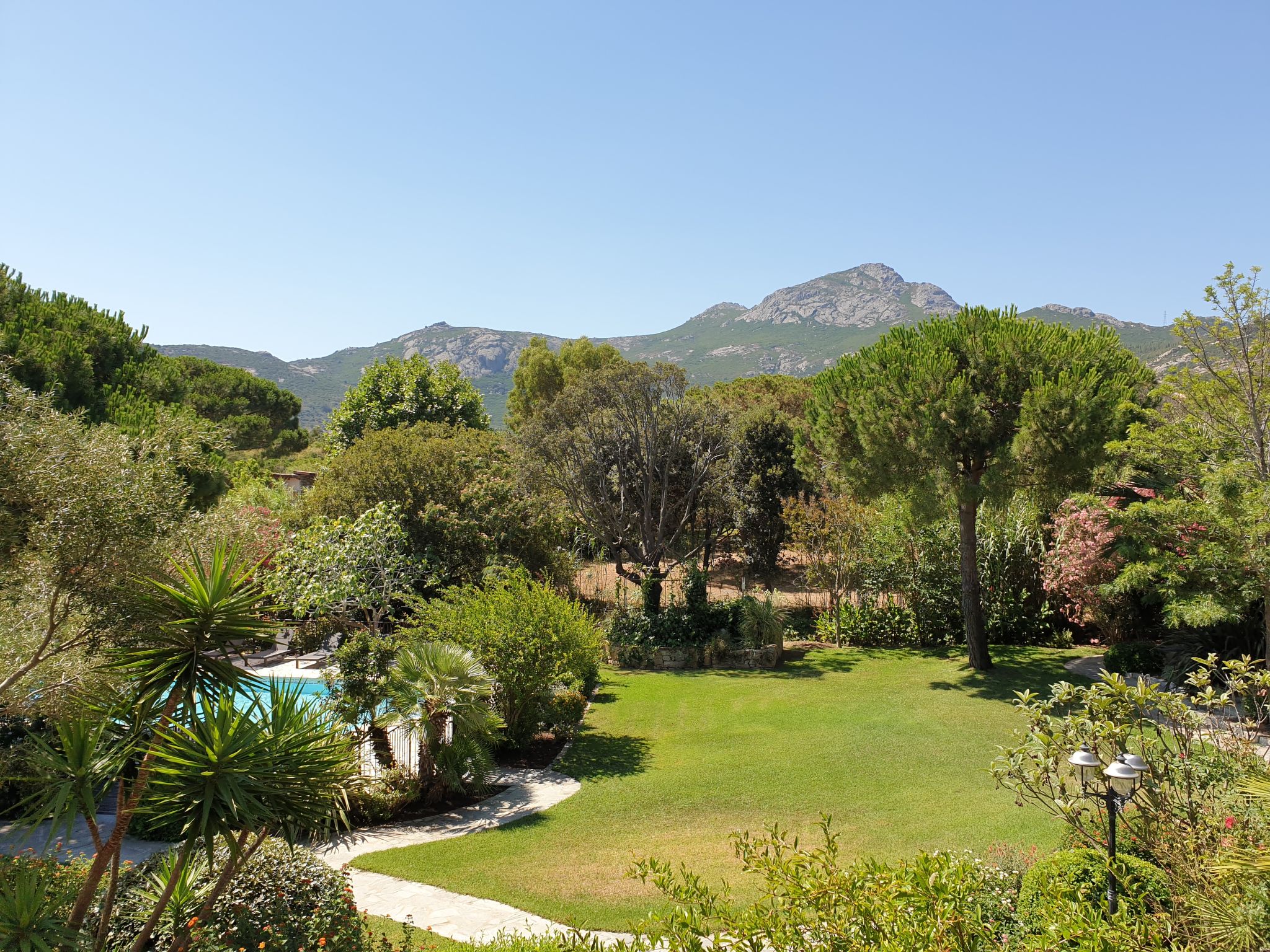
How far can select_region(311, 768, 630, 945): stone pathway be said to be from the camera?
7391mm

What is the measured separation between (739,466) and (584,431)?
27.7 ft

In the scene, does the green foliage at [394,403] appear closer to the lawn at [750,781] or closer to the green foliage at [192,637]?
the lawn at [750,781]

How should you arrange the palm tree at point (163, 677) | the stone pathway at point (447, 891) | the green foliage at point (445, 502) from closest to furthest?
the palm tree at point (163, 677)
the stone pathway at point (447, 891)
the green foliage at point (445, 502)

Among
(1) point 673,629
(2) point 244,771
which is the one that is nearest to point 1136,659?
(1) point 673,629

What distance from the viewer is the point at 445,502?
2177cm

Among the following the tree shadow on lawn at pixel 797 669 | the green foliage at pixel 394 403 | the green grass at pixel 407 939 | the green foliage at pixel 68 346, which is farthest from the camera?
the green foliage at pixel 394 403

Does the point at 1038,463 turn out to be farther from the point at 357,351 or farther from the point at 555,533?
the point at 357,351

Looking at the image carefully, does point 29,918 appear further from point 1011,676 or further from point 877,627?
point 877,627

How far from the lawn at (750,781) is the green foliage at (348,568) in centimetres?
596

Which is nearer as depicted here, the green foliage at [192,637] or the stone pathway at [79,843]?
the green foliage at [192,637]

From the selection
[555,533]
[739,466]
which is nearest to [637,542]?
[555,533]

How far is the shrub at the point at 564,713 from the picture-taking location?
554 inches

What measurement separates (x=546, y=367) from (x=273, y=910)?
137ft

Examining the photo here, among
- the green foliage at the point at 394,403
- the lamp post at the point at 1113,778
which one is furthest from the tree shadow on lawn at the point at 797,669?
the green foliage at the point at 394,403
